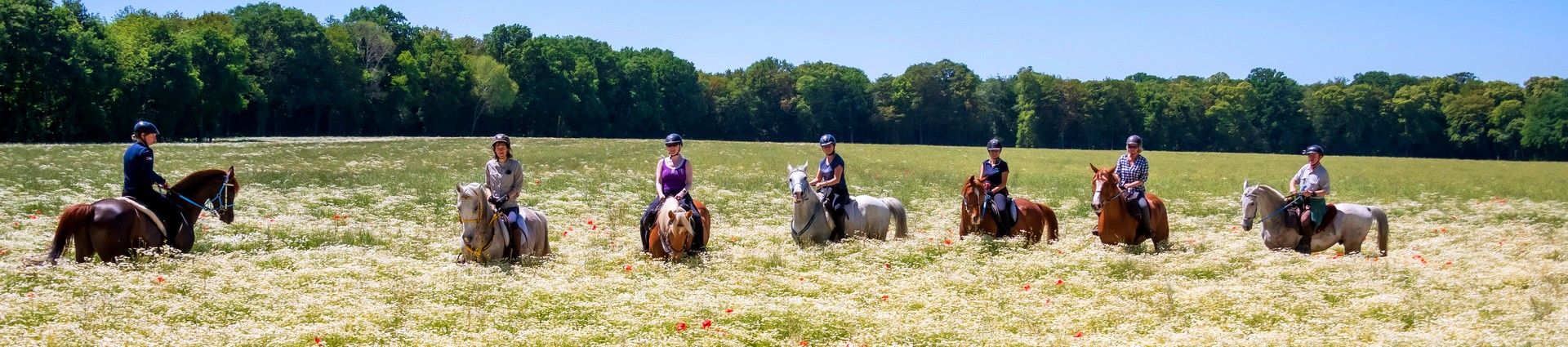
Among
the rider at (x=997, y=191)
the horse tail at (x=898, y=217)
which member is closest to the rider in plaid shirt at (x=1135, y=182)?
the rider at (x=997, y=191)

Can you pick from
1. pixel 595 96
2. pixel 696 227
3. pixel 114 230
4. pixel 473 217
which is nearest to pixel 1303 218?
pixel 696 227

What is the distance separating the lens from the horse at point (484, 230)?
14430 mm

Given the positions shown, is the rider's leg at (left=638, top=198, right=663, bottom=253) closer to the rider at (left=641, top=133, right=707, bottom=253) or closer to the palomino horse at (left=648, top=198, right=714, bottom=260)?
the rider at (left=641, top=133, right=707, bottom=253)

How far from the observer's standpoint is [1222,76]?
167 meters

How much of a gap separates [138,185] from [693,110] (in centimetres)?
12267

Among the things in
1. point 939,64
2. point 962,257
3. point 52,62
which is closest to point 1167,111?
point 939,64

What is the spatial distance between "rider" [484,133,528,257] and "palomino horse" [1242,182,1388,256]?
1141 cm

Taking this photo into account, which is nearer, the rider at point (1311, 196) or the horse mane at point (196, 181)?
the horse mane at point (196, 181)

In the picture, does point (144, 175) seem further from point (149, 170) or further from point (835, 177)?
point (835, 177)

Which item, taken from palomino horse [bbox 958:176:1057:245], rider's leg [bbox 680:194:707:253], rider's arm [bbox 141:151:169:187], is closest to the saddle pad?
rider's arm [bbox 141:151:169:187]

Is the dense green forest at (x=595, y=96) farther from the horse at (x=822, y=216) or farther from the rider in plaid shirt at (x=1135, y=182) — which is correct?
the rider in plaid shirt at (x=1135, y=182)

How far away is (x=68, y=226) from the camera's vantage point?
1395 centimetres

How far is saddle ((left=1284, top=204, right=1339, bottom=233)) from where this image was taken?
17328 millimetres

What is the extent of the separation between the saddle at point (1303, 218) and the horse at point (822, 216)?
6.60 meters
